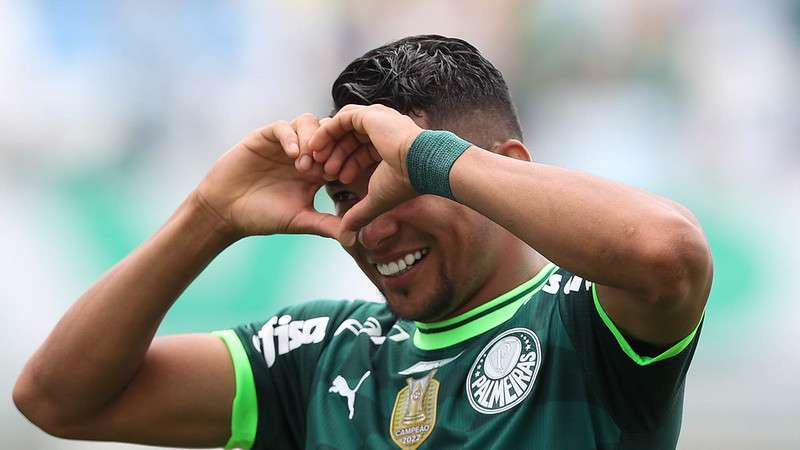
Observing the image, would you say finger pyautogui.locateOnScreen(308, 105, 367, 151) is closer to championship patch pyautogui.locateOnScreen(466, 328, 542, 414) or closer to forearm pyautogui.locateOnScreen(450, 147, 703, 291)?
forearm pyautogui.locateOnScreen(450, 147, 703, 291)

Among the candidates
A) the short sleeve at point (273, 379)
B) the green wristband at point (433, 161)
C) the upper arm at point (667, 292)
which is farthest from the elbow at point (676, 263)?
the short sleeve at point (273, 379)

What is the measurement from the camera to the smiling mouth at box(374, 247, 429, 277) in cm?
199

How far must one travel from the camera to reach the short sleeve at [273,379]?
2162 mm

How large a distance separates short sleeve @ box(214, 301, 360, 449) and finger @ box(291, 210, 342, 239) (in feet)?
1.05

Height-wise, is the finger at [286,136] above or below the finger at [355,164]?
above

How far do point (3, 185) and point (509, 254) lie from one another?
2.69m

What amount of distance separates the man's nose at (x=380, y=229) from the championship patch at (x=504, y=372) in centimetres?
27

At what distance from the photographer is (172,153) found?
4301 mm

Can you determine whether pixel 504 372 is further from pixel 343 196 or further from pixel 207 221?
pixel 207 221

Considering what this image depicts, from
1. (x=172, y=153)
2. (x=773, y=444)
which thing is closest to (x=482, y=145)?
(x=773, y=444)

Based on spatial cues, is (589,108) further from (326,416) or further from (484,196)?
(484,196)

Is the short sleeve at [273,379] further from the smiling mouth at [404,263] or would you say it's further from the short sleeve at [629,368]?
the short sleeve at [629,368]

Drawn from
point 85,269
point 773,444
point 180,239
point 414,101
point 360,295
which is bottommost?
point 773,444

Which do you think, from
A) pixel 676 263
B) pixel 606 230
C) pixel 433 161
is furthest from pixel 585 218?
pixel 433 161
